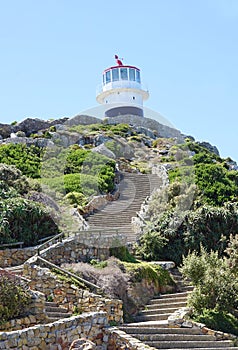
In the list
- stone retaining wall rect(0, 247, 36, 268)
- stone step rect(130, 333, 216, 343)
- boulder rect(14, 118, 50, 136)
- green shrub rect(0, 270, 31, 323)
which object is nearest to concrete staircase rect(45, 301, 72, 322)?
green shrub rect(0, 270, 31, 323)

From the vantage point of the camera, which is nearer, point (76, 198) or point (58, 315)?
point (58, 315)

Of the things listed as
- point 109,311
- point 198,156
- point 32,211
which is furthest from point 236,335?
point 198,156

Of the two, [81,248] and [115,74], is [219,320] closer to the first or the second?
[81,248]

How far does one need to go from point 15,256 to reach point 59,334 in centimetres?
527

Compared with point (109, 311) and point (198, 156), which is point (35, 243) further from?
A: point (198, 156)

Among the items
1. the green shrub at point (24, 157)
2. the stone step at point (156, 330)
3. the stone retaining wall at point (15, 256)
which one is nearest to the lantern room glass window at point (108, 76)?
the green shrub at point (24, 157)

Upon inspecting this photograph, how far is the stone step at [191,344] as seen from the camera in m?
12.7

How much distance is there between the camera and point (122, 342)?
12.2 meters

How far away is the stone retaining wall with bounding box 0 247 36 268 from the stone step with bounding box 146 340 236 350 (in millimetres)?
5169

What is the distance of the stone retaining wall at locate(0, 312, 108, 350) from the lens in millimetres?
10531

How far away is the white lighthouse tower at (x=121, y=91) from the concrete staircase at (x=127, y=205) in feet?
70.2

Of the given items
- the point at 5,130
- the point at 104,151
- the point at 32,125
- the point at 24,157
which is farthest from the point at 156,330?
the point at 32,125

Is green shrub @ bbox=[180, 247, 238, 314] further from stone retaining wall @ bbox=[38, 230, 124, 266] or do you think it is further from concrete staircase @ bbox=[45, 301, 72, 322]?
concrete staircase @ bbox=[45, 301, 72, 322]

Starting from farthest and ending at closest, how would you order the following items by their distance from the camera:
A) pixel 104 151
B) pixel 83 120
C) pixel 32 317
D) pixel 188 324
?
pixel 83 120, pixel 104 151, pixel 188 324, pixel 32 317
